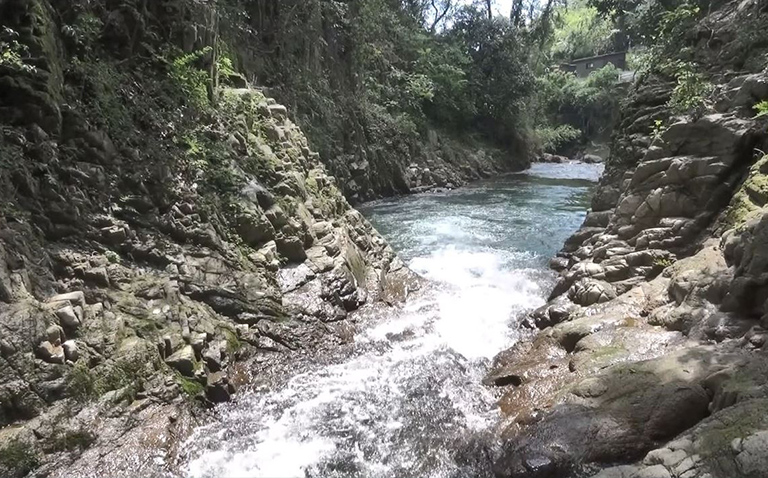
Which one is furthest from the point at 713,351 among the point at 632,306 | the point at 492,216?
the point at 492,216

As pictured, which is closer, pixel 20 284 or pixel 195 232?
pixel 20 284

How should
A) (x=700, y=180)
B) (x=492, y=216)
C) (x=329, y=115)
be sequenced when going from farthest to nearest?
1. (x=329, y=115)
2. (x=492, y=216)
3. (x=700, y=180)

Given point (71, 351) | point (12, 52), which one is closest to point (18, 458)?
point (71, 351)

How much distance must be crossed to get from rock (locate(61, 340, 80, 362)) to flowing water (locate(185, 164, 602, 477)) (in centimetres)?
152

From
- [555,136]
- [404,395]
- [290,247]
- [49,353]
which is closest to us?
[49,353]

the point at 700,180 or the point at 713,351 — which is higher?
the point at 700,180

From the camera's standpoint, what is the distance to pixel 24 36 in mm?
6879

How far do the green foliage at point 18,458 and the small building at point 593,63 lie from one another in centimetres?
4941

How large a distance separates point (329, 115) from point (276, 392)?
15.0 m

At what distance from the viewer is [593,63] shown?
4809cm

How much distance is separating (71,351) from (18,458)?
1.12 m

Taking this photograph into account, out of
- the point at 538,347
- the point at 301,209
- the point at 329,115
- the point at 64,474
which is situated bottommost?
the point at 538,347

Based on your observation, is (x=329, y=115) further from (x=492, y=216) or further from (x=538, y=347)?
(x=538, y=347)

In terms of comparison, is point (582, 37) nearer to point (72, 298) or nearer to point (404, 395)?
point (404, 395)
